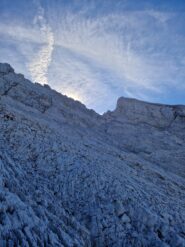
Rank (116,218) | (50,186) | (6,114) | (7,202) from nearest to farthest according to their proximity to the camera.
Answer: (7,202)
(116,218)
(50,186)
(6,114)

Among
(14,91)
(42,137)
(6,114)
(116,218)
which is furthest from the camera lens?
(14,91)

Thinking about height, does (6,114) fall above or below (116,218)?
above

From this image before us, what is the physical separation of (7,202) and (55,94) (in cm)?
3377

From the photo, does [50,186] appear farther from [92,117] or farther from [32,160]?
[92,117]

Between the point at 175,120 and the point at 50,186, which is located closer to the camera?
the point at 50,186

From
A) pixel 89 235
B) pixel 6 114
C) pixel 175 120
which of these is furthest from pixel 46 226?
pixel 175 120

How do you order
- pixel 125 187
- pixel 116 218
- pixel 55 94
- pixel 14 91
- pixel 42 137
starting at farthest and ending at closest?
pixel 55 94, pixel 14 91, pixel 42 137, pixel 125 187, pixel 116 218

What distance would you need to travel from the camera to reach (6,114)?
22.8 meters

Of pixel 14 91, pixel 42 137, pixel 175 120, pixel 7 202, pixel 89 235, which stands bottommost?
pixel 89 235

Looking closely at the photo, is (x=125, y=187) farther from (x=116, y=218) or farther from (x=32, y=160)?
(x=32, y=160)

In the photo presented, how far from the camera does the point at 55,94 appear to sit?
42.9 metres

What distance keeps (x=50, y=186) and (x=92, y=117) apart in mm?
27984

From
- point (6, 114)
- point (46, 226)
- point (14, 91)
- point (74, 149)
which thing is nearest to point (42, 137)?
point (74, 149)

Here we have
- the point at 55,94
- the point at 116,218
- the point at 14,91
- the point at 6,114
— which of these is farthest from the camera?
the point at 55,94
